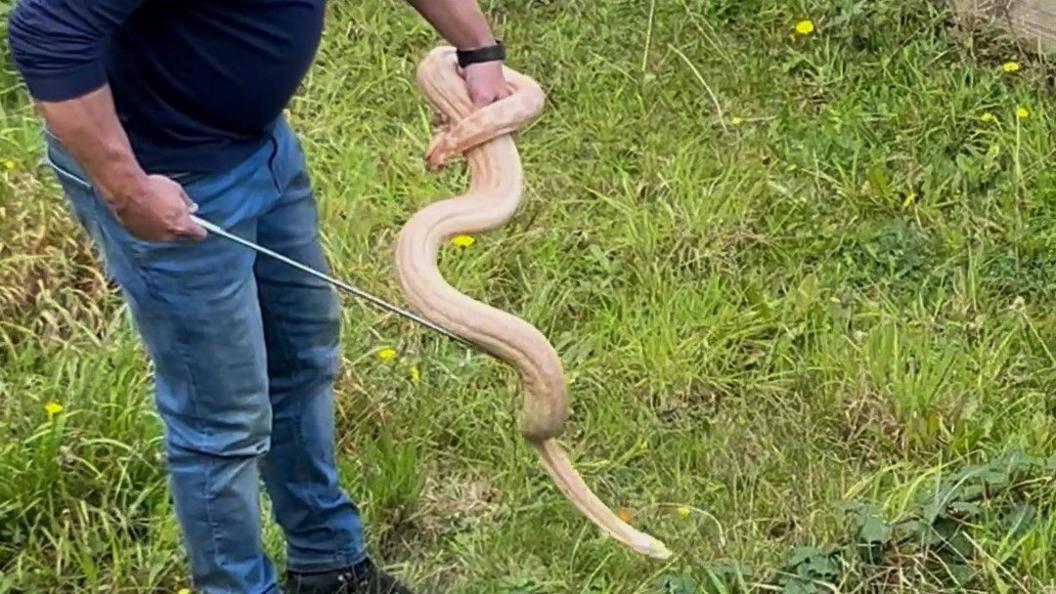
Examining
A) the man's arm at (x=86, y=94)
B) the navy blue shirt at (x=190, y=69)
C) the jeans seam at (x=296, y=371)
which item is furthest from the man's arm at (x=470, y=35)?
the man's arm at (x=86, y=94)

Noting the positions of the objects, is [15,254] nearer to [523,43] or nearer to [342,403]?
[342,403]

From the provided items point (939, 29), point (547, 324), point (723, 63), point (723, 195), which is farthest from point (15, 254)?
point (939, 29)

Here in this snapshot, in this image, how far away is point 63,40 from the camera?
1917 mm

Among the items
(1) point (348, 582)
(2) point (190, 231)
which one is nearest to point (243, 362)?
(2) point (190, 231)

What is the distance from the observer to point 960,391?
336 centimetres

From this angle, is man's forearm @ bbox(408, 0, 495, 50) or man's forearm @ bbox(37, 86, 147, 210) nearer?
man's forearm @ bbox(37, 86, 147, 210)

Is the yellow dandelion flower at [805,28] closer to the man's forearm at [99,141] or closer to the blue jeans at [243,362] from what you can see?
the blue jeans at [243,362]

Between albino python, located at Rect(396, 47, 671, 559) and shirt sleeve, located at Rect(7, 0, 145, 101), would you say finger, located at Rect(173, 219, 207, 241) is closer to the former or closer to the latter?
shirt sleeve, located at Rect(7, 0, 145, 101)

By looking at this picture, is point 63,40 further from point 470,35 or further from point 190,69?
point 470,35

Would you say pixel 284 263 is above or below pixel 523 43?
above

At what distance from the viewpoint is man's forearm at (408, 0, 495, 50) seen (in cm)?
250

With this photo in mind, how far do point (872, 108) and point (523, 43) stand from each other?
1.14m

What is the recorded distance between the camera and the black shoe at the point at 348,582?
2877 mm

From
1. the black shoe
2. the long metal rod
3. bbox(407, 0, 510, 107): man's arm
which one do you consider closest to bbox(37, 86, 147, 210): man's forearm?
the long metal rod
